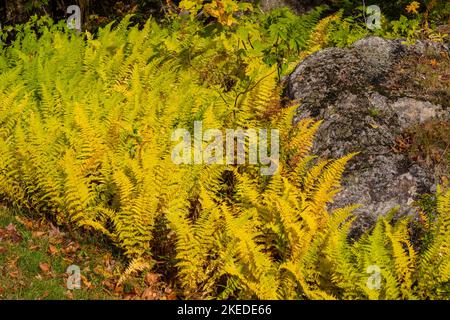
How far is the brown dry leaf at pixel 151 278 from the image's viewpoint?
5.38 meters

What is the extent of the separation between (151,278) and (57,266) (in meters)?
0.82

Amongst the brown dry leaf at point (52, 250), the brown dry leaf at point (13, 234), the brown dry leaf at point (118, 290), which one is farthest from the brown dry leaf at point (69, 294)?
the brown dry leaf at point (13, 234)

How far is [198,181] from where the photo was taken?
604 centimetres

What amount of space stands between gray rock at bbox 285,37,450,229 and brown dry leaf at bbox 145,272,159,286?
1.86 meters

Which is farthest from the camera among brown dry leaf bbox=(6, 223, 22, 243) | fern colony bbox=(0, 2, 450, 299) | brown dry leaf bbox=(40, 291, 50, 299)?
brown dry leaf bbox=(6, 223, 22, 243)

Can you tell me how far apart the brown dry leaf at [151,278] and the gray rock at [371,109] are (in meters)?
1.86

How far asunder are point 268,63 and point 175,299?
3343 millimetres

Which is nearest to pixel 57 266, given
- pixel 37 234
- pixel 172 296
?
pixel 37 234

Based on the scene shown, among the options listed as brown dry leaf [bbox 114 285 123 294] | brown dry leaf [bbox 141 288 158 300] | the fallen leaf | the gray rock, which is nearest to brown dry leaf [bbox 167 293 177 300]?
brown dry leaf [bbox 141 288 158 300]

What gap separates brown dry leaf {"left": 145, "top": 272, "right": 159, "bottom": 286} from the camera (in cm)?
538

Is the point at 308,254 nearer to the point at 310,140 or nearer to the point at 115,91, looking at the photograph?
the point at 310,140

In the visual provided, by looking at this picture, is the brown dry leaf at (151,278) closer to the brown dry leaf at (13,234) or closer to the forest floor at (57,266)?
the forest floor at (57,266)

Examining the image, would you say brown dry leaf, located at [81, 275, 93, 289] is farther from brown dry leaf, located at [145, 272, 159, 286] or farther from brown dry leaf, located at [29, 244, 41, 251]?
brown dry leaf, located at [29, 244, 41, 251]
